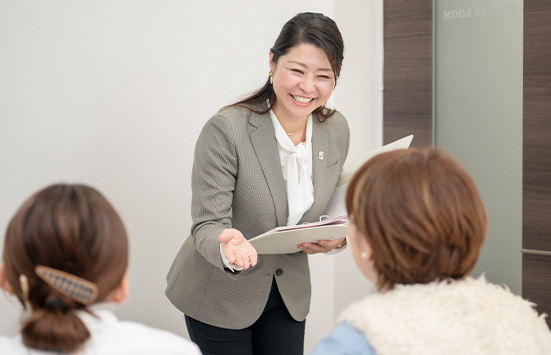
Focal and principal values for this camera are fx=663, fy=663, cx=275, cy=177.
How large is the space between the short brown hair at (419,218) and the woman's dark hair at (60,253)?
49cm

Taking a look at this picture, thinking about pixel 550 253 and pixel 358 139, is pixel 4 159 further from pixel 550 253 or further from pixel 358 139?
pixel 550 253

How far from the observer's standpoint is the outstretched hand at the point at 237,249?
1805mm

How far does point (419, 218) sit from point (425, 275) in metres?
0.13

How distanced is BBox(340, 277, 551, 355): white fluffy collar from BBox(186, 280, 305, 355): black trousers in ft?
2.90

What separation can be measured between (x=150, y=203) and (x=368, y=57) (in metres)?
1.57

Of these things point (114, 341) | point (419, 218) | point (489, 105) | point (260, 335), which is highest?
point (489, 105)

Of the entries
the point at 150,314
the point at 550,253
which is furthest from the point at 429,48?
the point at 150,314

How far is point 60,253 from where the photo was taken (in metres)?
1.14

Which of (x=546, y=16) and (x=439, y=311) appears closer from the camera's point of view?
(x=439, y=311)

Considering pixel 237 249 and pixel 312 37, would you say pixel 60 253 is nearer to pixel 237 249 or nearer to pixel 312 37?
pixel 237 249

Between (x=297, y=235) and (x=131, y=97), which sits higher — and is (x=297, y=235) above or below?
below

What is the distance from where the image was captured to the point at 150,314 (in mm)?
2758

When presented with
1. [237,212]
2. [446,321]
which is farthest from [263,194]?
[446,321]

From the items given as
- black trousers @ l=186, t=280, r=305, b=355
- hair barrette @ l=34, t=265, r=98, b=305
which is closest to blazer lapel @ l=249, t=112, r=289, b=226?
black trousers @ l=186, t=280, r=305, b=355
